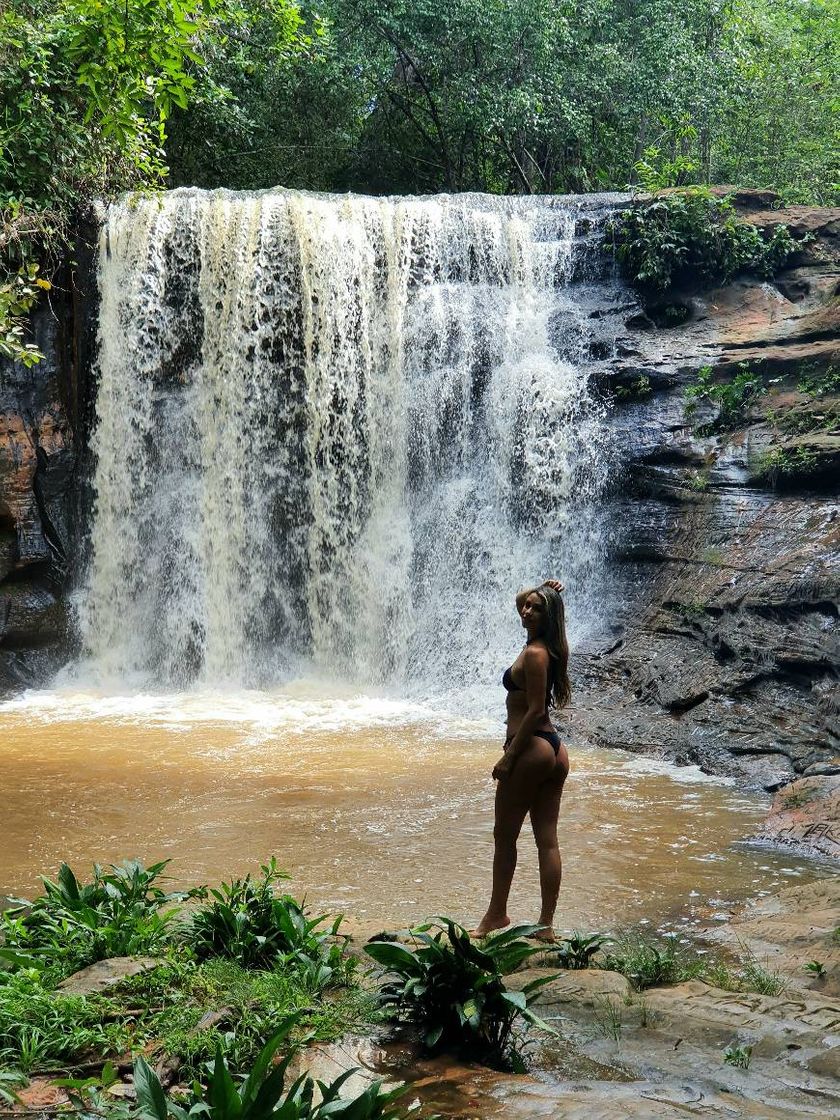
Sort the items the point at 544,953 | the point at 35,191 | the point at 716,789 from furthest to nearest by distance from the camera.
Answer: the point at 35,191
the point at 716,789
the point at 544,953

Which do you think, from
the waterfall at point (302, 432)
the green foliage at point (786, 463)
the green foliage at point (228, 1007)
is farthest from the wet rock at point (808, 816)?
the waterfall at point (302, 432)

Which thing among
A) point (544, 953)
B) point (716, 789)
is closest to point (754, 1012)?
point (544, 953)

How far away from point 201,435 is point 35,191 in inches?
145

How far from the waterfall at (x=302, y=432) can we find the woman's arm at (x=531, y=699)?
916 cm

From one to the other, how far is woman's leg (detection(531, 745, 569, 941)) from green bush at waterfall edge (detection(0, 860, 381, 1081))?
942 millimetres

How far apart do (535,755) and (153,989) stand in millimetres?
1835

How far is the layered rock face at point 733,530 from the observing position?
10.4 meters

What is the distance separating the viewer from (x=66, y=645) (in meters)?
14.6

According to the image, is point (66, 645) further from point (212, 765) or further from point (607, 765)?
point (607, 765)

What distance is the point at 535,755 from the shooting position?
4.88 m

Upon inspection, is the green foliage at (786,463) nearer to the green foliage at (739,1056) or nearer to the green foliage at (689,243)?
the green foliage at (689,243)

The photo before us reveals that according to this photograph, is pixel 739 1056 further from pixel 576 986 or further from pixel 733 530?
pixel 733 530

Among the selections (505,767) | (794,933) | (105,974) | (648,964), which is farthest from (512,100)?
(105,974)

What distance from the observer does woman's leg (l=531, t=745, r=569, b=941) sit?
4.95 m
